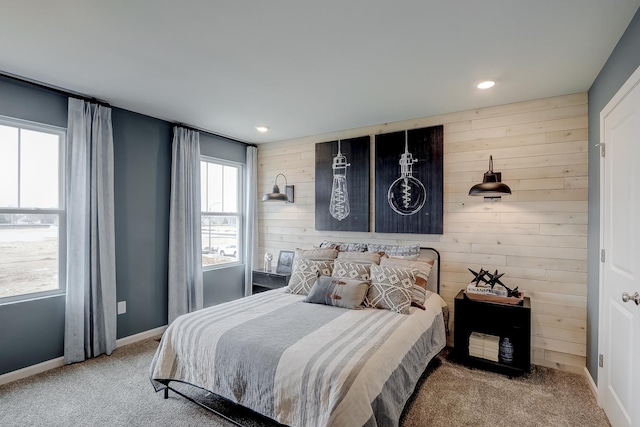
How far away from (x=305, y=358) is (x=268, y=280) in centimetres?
270

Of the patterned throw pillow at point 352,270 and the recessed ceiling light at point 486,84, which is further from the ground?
the recessed ceiling light at point 486,84

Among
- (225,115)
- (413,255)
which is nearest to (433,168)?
(413,255)

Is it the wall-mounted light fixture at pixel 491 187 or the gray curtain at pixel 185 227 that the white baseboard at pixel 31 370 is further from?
the wall-mounted light fixture at pixel 491 187

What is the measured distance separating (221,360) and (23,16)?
96.2 inches

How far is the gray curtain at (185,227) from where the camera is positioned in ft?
13.1

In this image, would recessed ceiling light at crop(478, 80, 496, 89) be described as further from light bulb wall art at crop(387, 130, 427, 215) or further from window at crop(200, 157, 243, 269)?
window at crop(200, 157, 243, 269)

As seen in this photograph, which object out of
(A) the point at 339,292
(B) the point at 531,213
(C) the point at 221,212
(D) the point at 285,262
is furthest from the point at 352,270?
(C) the point at 221,212

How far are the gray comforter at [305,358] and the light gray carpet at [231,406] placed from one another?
10.3 inches

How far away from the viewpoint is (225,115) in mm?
3781

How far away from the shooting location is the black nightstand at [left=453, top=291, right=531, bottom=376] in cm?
286

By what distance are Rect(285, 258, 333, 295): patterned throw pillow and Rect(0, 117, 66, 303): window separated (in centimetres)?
228

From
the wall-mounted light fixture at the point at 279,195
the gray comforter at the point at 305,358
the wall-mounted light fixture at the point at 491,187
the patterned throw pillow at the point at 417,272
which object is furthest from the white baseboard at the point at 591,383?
the wall-mounted light fixture at the point at 279,195

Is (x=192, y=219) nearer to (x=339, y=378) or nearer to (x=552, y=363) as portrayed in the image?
(x=339, y=378)

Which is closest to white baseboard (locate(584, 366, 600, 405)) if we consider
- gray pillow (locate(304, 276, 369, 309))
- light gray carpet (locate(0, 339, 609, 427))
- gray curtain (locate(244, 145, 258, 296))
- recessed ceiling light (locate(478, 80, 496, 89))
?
light gray carpet (locate(0, 339, 609, 427))
